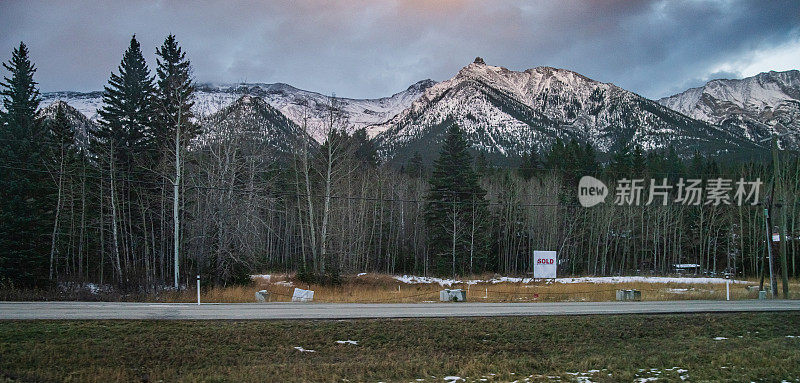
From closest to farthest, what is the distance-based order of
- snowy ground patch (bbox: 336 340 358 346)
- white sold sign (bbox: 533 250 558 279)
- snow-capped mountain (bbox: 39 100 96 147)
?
snowy ground patch (bbox: 336 340 358 346) < white sold sign (bbox: 533 250 558 279) < snow-capped mountain (bbox: 39 100 96 147)

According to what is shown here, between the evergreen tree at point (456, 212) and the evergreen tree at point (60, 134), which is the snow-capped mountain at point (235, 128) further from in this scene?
the evergreen tree at point (456, 212)

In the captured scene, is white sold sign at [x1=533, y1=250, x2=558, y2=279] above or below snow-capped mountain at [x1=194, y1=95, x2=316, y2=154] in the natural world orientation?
below

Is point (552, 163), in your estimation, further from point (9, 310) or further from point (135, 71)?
point (9, 310)

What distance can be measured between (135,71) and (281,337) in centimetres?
3194

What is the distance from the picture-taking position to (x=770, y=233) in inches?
1188

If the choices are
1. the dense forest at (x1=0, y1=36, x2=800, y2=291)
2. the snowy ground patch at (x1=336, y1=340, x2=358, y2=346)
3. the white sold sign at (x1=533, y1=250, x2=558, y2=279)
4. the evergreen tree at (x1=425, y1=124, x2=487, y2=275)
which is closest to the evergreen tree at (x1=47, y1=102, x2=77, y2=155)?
the dense forest at (x1=0, y1=36, x2=800, y2=291)

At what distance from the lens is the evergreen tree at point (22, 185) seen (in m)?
31.2

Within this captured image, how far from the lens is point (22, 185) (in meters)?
32.6

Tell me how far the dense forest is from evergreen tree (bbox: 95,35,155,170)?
11cm

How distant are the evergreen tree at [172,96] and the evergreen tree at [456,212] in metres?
26.6

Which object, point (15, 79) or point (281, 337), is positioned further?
point (15, 79)

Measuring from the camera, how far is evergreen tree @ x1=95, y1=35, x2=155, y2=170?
36.2 m

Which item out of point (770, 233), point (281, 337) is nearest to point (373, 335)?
point (281, 337)

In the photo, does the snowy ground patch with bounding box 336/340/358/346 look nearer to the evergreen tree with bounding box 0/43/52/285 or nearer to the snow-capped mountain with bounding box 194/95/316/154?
the snow-capped mountain with bounding box 194/95/316/154
